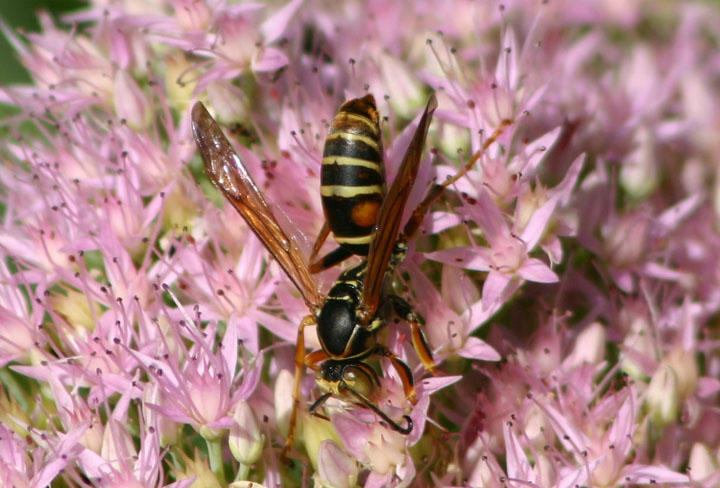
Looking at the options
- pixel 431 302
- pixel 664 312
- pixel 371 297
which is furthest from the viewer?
A: pixel 664 312

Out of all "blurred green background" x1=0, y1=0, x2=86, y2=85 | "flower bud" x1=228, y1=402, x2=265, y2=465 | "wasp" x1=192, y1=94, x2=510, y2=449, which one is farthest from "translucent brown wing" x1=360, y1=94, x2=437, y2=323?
"blurred green background" x1=0, y1=0, x2=86, y2=85

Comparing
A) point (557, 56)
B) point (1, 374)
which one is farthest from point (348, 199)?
point (557, 56)

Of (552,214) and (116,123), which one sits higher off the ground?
(116,123)

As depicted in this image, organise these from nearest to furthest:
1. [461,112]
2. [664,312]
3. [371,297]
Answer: [371,297]
[461,112]
[664,312]

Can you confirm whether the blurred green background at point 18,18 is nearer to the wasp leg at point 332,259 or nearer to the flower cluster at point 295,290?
the flower cluster at point 295,290

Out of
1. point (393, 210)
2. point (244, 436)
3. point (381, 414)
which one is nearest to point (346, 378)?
point (381, 414)

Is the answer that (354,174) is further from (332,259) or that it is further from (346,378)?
(346,378)

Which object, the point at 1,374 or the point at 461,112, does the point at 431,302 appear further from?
the point at 1,374
